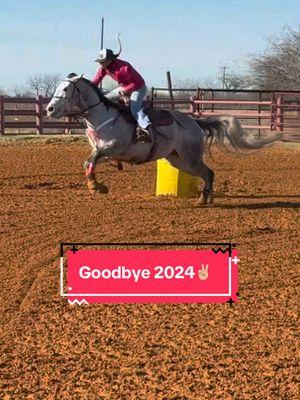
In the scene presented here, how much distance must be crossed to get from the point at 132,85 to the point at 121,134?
73 cm

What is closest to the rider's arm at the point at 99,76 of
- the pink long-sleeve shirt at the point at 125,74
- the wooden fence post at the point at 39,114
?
the pink long-sleeve shirt at the point at 125,74

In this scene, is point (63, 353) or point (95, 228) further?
point (95, 228)

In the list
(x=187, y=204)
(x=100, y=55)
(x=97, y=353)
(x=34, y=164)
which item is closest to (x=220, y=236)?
(x=187, y=204)

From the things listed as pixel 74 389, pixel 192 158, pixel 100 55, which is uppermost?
pixel 100 55

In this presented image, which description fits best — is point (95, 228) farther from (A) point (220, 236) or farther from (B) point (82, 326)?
(B) point (82, 326)

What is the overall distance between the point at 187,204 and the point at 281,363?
642 centimetres

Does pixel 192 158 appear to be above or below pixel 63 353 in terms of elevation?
above

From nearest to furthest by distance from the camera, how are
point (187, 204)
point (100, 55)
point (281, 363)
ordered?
point (281, 363)
point (100, 55)
point (187, 204)

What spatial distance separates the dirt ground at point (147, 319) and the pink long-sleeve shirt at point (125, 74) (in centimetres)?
179

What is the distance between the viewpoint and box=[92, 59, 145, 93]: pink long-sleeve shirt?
408 inches

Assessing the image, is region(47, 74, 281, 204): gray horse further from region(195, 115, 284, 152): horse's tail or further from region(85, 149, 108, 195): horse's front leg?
region(195, 115, 284, 152): horse's tail

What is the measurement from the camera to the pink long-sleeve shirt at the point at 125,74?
10.4 metres

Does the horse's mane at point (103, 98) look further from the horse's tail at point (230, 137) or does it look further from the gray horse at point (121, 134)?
the horse's tail at point (230, 137)

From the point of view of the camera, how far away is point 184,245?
784 centimetres
